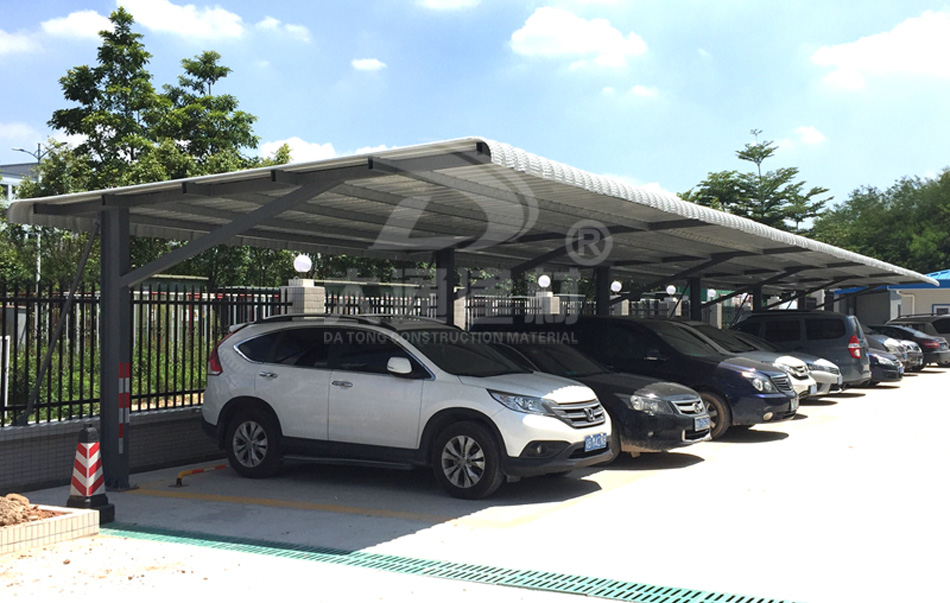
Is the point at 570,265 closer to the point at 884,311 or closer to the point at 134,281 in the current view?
the point at 134,281

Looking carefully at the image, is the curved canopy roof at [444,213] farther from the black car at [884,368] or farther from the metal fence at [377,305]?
the black car at [884,368]

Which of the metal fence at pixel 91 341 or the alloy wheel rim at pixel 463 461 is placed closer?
the alloy wheel rim at pixel 463 461

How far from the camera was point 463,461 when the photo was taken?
312 inches

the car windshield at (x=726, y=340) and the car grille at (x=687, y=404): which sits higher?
the car windshield at (x=726, y=340)

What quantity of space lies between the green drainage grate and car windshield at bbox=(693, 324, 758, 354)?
8.44 metres

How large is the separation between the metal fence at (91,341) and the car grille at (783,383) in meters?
6.84

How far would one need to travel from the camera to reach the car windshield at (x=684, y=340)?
11.9 metres

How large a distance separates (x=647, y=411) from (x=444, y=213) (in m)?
3.53

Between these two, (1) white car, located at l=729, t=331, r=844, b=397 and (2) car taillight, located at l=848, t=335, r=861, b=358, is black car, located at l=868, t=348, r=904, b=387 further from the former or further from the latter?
(1) white car, located at l=729, t=331, r=844, b=397

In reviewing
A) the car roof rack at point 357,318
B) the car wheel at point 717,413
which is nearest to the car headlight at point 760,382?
the car wheel at point 717,413

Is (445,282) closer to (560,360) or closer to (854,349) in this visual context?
(560,360)

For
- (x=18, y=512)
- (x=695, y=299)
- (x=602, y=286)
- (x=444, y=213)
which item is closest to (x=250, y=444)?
(x=18, y=512)

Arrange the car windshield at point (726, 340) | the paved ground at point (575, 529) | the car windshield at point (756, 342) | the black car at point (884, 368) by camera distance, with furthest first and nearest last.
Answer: the black car at point (884, 368) < the car windshield at point (756, 342) < the car windshield at point (726, 340) < the paved ground at point (575, 529)

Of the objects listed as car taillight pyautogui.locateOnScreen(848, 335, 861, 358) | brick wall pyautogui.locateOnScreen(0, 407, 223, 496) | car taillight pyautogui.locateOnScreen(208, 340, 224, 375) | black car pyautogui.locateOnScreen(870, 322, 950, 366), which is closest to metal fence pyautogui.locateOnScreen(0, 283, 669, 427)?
brick wall pyautogui.locateOnScreen(0, 407, 223, 496)
